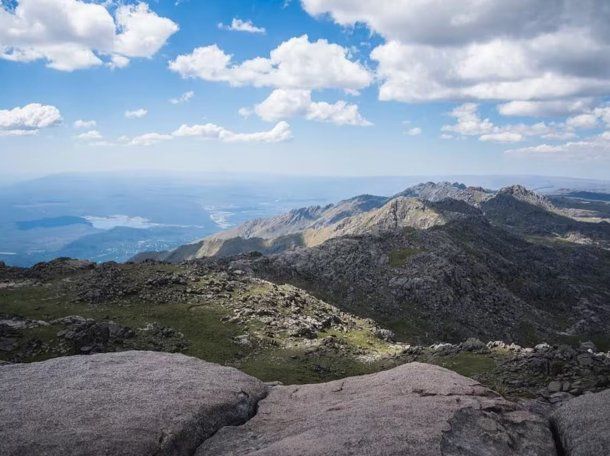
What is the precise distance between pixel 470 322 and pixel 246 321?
223ft

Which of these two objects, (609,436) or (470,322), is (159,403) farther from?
(470,322)

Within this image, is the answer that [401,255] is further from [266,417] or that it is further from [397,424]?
[397,424]

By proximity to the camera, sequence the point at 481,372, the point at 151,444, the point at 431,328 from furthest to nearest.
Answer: the point at 431,328
the point at 481,372
the point at 151,444

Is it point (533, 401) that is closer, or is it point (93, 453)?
point (93, 453)

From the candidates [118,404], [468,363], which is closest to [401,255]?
[468,363]

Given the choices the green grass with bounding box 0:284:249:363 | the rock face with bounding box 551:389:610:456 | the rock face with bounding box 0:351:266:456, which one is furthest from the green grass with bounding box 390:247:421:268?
the rock face with bounding box 551:389:610:456

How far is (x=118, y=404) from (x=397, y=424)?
13.0 m

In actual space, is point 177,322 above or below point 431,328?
above

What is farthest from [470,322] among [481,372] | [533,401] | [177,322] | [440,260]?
[533,401]

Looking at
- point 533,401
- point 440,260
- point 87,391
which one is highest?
point 87,391

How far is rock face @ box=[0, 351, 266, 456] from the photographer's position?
17.7 m

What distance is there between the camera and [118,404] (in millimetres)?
20406

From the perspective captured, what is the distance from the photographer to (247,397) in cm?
2362

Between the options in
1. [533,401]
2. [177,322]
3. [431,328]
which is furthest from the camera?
[431,328]
